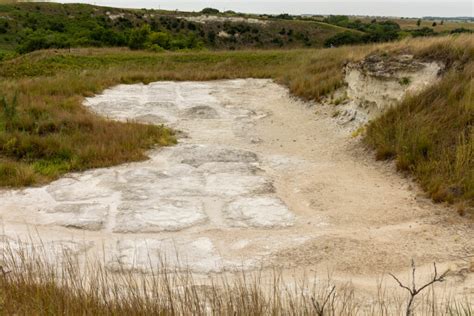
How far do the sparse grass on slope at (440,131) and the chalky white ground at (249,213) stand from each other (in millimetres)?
290

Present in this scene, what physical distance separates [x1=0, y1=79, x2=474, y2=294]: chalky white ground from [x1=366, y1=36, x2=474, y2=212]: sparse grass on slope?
29cm

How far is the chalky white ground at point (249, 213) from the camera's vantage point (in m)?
5.08

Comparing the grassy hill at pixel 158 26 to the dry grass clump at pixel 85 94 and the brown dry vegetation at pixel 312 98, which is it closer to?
the dry grass clump at pixel 85 94

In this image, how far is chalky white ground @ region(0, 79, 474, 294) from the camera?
508cm

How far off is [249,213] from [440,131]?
351 cm

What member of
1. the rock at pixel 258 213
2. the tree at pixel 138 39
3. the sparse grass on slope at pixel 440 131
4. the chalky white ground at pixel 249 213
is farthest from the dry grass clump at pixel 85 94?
the tree at pixel 138 39

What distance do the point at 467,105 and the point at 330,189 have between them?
273cm

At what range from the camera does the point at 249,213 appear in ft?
20.4

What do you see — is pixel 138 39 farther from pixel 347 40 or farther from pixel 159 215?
pixel 159 215

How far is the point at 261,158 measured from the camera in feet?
28.4

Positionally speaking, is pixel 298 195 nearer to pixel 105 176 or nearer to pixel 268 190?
pixel 268 190

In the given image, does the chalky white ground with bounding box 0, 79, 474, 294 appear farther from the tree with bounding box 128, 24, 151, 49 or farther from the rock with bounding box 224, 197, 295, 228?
the tree with bounding box 128, 24, 151, 49

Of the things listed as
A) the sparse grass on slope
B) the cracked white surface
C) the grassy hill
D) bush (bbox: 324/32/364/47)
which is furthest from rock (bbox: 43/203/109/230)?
bush (bbox: 324/32/364/47)

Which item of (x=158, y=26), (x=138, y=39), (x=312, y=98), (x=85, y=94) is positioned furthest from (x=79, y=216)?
(x=158, y=26)
